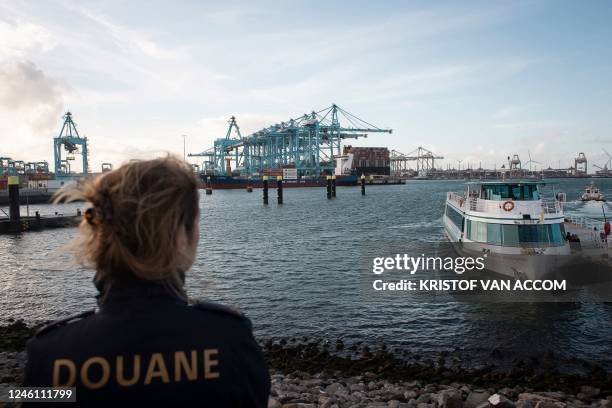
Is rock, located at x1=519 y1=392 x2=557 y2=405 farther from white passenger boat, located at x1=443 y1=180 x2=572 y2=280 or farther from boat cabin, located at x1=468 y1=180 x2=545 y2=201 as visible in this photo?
boat cabin, located at x1=468 y1=180 x2=545 y2=201

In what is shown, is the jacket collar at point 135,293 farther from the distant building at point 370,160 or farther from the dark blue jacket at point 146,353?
the distant building at point 370,160

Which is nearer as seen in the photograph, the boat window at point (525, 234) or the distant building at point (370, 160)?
the boat window at point (525, 234)

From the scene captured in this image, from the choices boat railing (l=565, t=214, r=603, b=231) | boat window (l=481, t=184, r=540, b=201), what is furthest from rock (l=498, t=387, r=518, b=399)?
boat railing (l=565, t=214, r=603, b=231)

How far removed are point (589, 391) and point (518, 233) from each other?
8919mm

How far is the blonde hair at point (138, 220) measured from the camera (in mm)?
1692

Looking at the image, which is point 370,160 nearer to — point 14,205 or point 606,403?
point 14,205

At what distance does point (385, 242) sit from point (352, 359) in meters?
20.2

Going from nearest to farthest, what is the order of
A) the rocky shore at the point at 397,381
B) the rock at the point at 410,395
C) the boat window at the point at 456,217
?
1. the rocky shore at the point at 397,381
2. the rock at the point at 410,395
3. the boat window at the point at 456,217

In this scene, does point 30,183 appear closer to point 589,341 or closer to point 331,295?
point 331,295

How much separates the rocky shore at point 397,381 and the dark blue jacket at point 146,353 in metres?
6.95

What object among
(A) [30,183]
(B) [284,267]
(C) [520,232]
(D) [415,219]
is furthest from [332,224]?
(A) [30,183]

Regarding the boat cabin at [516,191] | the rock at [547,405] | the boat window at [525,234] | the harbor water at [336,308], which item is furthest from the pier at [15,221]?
the rock at [547,405]

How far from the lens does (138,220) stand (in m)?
1.66

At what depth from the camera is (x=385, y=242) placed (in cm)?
3200
